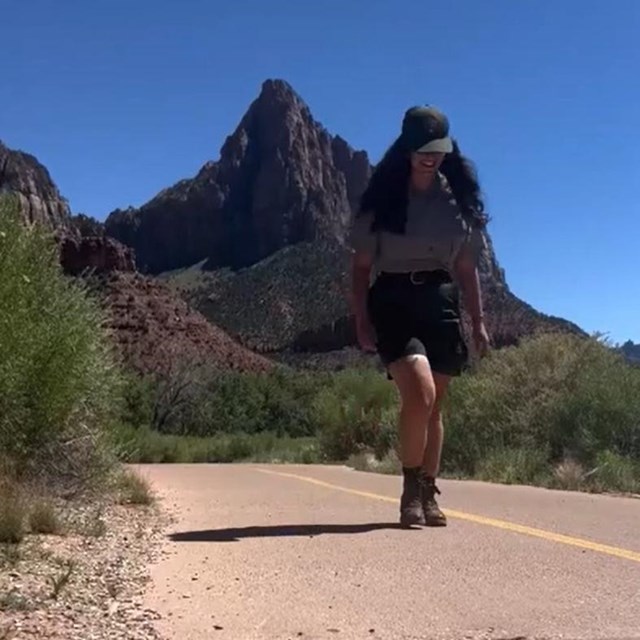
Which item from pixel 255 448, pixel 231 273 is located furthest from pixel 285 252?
pixel 255 448

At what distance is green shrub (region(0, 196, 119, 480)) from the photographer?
8.09m

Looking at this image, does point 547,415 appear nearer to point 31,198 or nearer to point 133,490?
point 31,198

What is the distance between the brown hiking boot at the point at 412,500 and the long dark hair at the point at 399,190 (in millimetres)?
1362

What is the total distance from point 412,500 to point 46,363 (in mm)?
4124

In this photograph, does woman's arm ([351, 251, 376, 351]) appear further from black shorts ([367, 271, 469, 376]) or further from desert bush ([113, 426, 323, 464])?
desert bush ([113, 426, 323, 464])

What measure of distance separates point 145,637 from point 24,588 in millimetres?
904

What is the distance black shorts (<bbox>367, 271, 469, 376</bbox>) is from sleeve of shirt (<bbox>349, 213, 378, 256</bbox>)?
0.57ft

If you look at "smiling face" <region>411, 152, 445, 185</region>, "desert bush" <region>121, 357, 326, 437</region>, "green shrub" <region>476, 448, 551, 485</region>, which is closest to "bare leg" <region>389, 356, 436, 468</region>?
"smiling face" <region>411, 152, 445, 185</region>

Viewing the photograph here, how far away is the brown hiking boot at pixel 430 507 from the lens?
20.0 feet

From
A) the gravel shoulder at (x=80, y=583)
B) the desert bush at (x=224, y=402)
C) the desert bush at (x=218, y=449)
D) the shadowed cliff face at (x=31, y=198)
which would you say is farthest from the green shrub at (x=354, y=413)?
the desert bush at (x=224, y=402)

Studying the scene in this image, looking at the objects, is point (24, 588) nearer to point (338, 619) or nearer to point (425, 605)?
point (338, 619)

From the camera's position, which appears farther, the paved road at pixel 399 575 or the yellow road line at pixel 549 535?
the yellow road line at pixel 549 535

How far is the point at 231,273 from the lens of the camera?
400 ft

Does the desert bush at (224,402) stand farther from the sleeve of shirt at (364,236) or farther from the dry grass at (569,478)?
the sleeve of shirt at (364,236)
